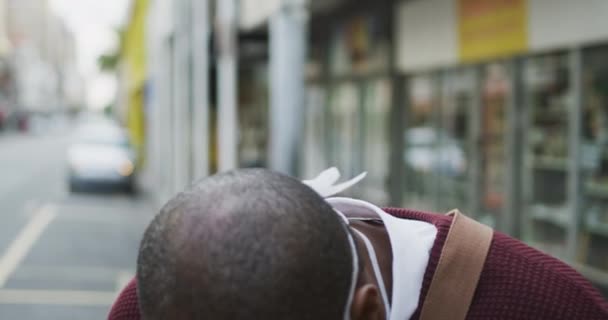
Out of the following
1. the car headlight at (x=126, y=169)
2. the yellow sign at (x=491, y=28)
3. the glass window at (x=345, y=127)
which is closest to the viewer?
the yellow sign at (x=491, y=28)

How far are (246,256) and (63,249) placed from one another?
31.4ft

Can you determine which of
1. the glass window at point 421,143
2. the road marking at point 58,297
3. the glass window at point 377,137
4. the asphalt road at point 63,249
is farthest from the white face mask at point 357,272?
the glass window at point 377,137

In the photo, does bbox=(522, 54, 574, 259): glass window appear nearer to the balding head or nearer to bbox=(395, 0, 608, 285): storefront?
bbox=(395, 0, 608, 285): storefront

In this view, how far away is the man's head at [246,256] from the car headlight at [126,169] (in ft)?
56.4

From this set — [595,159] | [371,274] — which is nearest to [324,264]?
[371,274]

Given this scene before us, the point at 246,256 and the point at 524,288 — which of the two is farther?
the point at 524,288

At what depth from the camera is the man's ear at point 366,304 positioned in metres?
1.08

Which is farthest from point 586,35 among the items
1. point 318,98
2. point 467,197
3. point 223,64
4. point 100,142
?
point 100,142

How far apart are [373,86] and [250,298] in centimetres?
1157

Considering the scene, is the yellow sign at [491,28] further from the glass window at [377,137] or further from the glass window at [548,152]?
the glass window at [377,137]

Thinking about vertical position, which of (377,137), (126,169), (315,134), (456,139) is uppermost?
(456,139)

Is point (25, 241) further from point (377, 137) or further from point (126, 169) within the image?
point (126, 169)

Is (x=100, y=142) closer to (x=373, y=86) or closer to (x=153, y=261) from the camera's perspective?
(x=373, y=86)

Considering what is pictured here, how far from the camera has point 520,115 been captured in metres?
7.83
